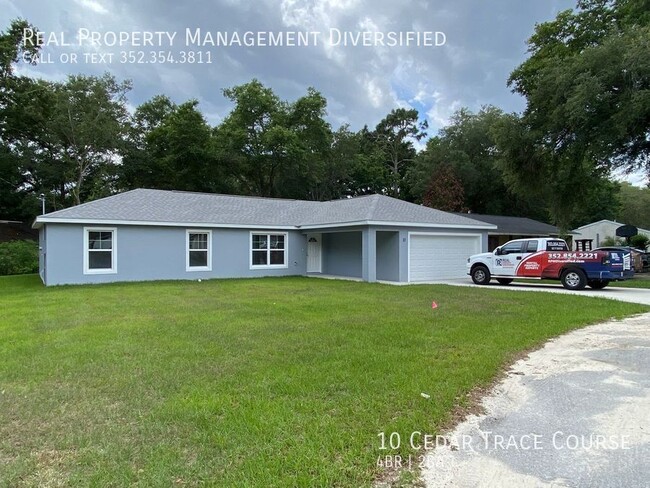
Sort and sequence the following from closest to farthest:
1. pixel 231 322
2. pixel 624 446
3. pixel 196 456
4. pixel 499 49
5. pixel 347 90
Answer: pixel 196 456 < pixel 624 446 < pixel 231 322 < pixel 499 49 < pixel 347 90

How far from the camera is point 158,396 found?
413 cm

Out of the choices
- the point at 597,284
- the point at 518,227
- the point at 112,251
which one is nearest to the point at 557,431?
the point at 597,284

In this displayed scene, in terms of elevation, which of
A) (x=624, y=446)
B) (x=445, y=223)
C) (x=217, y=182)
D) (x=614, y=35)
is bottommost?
(x=624, y=446)

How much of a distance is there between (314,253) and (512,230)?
13.9 m

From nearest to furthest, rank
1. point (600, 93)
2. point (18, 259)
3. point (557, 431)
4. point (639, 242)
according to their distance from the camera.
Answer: point (557, 431), point (600, 93), point (18, 259), point (639, 242)

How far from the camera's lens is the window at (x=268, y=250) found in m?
18.8

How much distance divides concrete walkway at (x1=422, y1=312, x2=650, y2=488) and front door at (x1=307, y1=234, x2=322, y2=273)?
50.4ft

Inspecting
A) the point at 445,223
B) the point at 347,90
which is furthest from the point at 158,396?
the point at 347,90

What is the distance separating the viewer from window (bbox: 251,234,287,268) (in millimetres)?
18797

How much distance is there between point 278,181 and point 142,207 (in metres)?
20.7

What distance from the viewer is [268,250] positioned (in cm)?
1912

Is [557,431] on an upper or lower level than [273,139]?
lower

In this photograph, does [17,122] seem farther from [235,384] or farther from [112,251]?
[235,384]

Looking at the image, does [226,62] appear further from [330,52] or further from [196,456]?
[196,456]
